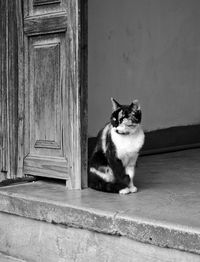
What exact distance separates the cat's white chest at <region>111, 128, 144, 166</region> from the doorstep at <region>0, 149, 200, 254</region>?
0.31 m

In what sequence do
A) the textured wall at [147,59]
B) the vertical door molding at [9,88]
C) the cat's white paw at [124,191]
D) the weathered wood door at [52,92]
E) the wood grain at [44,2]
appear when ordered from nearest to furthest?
the cat's white paw at [124,191]
the weathered wood door at [52,92]
the wood grain at [44,2]
the vertical door molding at [9,88]
the textured wall at [147,59]

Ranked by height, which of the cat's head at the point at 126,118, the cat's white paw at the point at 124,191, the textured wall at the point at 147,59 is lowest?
the cat's white paw at the point at 124,191

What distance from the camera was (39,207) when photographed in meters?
4.27

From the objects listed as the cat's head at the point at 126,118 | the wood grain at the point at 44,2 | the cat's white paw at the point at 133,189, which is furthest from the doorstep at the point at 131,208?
the wood grain at the point at 44,2

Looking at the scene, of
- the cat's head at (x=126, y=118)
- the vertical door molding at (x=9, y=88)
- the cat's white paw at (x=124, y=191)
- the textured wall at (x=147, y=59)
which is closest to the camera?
the cat's head at (x=126, y=118)

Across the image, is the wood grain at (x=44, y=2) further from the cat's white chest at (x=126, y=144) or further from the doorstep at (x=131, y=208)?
the doorstep at (x=131, y=208)

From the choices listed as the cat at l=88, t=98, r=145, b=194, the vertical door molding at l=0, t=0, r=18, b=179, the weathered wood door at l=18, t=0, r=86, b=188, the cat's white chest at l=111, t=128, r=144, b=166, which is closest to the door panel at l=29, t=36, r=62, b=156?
the weathered wood door at l=18, t=0, r=86, b=188

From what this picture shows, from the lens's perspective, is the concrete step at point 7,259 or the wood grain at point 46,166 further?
the wood grain at point 46,166

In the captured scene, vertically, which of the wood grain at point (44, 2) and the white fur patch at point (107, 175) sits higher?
the wood grain at point (44, 2)

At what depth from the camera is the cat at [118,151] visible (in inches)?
172

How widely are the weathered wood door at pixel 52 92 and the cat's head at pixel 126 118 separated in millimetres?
411

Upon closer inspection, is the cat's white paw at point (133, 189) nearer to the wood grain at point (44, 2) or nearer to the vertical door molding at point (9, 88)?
the vertical door molding at point (9, 88)

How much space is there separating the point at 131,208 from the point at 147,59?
10.4 ft

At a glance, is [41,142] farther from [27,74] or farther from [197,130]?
[197,130]
